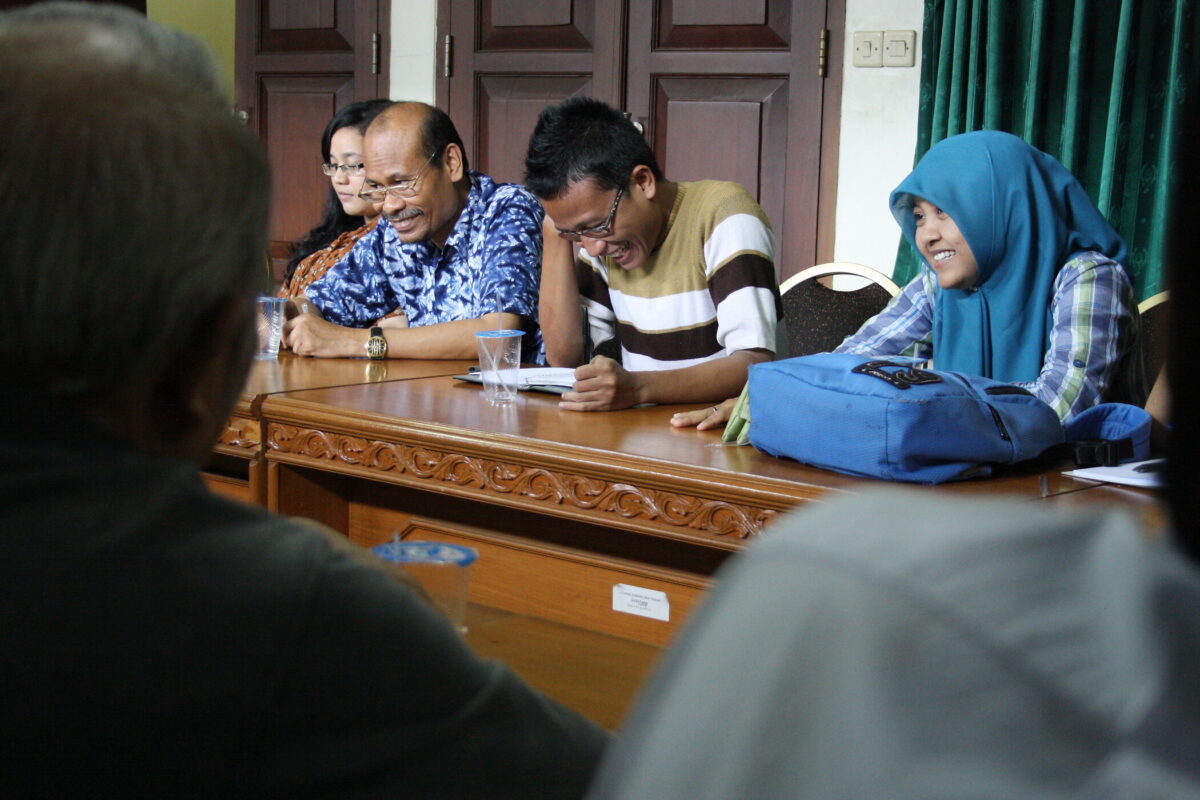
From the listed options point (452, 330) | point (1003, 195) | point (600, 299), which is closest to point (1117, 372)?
point (1003, 195)

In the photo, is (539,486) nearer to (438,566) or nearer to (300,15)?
(438,566)

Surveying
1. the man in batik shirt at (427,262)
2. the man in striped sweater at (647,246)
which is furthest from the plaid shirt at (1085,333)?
the man in batik shirt at (427,262)

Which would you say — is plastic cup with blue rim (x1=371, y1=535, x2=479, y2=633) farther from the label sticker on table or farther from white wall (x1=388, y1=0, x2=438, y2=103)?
white wall (x1=388, y1=0, x2=438, y2=103)

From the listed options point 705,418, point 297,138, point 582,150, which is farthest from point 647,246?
point 297,138

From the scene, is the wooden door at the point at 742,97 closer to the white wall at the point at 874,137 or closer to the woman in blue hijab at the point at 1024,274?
the white wall at the point at 874,137

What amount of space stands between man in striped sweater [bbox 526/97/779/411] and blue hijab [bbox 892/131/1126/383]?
389 millimetres

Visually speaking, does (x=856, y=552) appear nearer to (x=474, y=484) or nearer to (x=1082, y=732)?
(x=1082, y=732)

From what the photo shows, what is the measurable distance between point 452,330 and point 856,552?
2582mm

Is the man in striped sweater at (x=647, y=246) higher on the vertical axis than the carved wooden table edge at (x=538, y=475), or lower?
higher

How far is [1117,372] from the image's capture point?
Result: 2266 mm

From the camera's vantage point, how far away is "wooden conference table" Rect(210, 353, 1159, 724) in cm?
175

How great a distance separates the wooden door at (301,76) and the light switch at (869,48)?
1829mm

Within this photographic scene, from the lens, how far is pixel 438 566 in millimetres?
973

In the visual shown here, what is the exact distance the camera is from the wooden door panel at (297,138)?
487 centimetres
